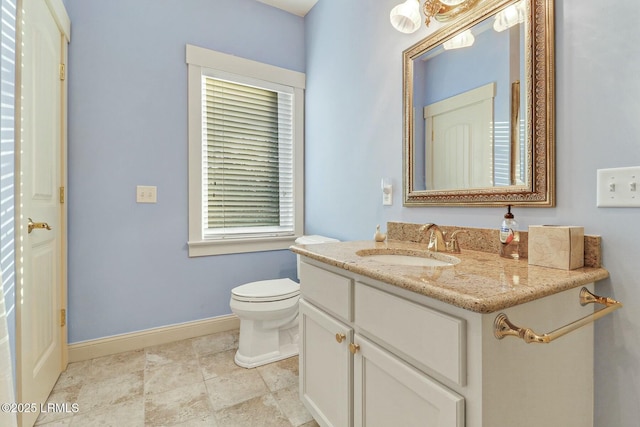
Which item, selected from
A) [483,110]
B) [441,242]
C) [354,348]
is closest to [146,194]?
[354,348]

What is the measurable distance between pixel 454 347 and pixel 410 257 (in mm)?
658

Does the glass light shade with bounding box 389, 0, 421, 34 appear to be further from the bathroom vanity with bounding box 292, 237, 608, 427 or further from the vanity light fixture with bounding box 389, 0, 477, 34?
the bathroom vanity with bounding box 292, 237, 608, 427

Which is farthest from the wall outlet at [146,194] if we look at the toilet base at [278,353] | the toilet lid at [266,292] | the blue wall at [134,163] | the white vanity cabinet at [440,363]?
the white vanity cabinet at [440,363]

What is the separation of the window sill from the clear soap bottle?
5.81 ft

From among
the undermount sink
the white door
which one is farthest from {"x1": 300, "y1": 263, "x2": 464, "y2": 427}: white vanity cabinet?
the white door

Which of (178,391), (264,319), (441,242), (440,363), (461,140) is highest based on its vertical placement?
(461,140)

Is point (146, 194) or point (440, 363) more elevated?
point (146, 194)

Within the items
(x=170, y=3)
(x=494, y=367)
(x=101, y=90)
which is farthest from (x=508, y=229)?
(x=170, y=3)

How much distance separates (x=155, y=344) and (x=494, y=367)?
2187 mm

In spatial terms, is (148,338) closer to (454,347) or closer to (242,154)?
(242,154)

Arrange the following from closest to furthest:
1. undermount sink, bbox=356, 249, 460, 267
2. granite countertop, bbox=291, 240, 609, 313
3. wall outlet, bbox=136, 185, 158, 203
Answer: granite countertop, bbox=291, 240, 609, 313 → undermount sink, bbox=356, 249, 460, 267 → wall outlet, bbox=136, 185, 158, 203

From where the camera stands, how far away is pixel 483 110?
1270 millimetres

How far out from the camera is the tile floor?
1.42 meters

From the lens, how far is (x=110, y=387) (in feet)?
5.46
